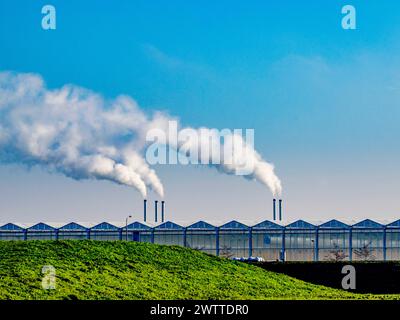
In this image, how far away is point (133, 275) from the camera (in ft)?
123

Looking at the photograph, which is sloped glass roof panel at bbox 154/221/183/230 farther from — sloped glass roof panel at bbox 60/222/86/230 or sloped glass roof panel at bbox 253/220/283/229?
sloped glass roof panel at bbox 60/222/86/230

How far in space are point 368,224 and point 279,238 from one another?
8.70 meters

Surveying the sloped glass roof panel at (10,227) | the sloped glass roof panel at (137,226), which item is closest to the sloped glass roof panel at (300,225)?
the sloped glass roof panel at (137,226)

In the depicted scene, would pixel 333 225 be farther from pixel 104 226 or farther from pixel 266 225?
pixel 104 226

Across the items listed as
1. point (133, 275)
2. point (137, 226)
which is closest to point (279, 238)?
point (137, 226)

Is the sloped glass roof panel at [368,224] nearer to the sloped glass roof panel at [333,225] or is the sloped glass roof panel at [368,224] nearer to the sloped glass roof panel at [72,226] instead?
the sloped glass roof panel at [333,225]

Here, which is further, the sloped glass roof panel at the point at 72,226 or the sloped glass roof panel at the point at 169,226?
the sloped glass roof panel at the point at 72,226

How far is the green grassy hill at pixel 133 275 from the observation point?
3322 cm

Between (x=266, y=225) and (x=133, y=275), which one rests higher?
(x=266, y=225)

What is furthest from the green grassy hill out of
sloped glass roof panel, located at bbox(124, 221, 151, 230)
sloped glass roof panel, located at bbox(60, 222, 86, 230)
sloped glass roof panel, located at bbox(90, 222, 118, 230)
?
sloped glass roof panel, located at bbox(60, 222, 86, 230)

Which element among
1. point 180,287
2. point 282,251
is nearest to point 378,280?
point 180,287
